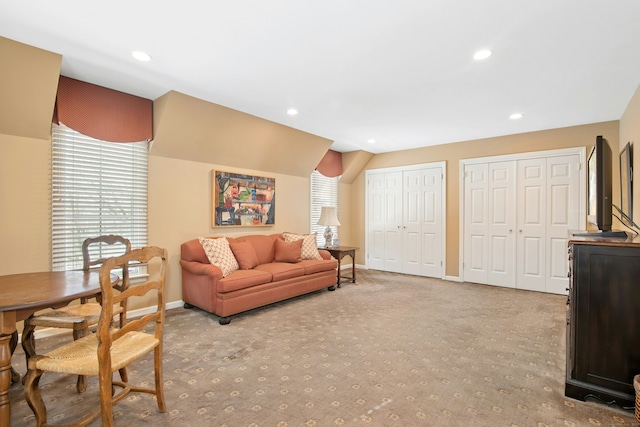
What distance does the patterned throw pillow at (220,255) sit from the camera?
3734 mm

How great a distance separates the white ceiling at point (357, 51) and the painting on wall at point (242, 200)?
46.0 inches

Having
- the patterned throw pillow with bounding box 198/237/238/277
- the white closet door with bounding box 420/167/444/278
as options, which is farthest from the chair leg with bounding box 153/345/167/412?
the white closet door with bounding box 420/167/444/278

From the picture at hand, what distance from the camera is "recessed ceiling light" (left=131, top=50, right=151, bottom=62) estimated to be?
2555mm

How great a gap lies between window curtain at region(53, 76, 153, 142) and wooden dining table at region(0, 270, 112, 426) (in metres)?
1.64

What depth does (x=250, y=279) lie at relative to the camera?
3.65 metres

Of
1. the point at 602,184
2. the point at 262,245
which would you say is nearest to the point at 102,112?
the point at 262,245

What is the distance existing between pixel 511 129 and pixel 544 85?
175 cm

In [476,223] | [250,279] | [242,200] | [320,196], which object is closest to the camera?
[250,279]

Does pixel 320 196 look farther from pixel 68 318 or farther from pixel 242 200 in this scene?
pixel 68 318

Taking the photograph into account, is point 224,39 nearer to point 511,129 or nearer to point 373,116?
point 373,116

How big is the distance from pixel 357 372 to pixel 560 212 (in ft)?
13.5

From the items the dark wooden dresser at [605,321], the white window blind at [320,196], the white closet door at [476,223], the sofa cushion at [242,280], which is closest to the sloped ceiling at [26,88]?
the sofa cushion at [242,280]

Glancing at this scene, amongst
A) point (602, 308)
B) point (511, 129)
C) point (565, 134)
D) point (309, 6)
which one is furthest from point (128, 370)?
point (565, 134)

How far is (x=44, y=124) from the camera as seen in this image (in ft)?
9.54
